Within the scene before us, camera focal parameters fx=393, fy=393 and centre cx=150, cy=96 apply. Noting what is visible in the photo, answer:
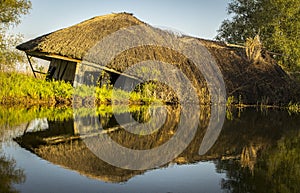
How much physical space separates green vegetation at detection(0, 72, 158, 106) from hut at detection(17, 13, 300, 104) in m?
0.75

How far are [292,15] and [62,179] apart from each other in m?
23.9

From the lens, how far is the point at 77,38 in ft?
49.9

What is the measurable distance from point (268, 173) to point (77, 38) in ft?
39.6

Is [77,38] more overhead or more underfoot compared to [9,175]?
more overhead

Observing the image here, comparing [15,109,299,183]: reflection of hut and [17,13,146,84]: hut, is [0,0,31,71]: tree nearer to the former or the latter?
[17,13,146,84]: hut

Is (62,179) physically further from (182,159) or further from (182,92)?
(182,92)

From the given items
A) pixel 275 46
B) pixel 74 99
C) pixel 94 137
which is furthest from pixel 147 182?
pixel 275 46

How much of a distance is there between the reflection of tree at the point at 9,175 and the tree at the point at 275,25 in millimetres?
20737

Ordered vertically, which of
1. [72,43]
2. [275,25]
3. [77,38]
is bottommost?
[72,43]

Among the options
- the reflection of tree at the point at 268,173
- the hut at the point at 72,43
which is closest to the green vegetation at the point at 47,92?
the hut at the point at 72,43

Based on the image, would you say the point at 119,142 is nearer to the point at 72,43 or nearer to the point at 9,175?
the point at 9,175

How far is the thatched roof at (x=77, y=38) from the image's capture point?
14633mm

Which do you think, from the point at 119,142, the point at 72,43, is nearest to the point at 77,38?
the point at 72,43

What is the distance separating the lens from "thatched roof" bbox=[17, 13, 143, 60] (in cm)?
1463
